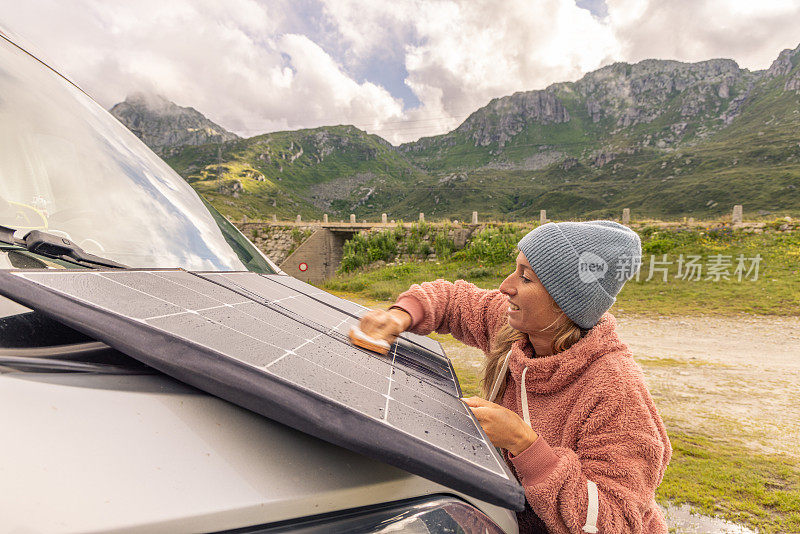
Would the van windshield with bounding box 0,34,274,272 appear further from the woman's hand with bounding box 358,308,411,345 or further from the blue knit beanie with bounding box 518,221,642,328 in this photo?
the blue knit beanie with bounding box 518,221,642,328

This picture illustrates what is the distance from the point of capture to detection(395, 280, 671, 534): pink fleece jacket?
3.90ft

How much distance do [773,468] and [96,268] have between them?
17.3ft

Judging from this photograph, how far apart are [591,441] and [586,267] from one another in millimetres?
655

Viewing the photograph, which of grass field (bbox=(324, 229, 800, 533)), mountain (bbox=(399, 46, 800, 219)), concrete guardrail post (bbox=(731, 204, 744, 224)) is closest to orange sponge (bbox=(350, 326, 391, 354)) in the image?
grass field (bbox=(324, 229, 800, 533))

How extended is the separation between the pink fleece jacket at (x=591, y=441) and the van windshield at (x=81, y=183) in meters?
1.45

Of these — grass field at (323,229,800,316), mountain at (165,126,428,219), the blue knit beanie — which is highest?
mountain at (165,126,428,219)

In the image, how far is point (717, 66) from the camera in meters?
178

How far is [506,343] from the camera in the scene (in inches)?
78.6

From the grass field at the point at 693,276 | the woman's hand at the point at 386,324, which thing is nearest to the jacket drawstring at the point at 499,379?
the woman's hand at the point at 386,324

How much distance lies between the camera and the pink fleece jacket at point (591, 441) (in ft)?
3.90

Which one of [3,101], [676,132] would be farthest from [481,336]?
[676,132]

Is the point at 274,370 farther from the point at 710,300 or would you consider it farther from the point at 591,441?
the point at 710,300

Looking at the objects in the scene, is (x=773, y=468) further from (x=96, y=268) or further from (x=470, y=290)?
(x=96, y=268)

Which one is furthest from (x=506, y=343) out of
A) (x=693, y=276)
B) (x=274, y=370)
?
(x=693, y=276)
